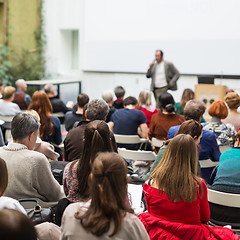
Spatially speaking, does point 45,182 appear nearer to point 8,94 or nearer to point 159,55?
point 8,94

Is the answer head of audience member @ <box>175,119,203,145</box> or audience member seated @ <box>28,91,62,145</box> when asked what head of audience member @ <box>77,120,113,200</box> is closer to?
head of audience member @ <box>175,119,203,145</box>

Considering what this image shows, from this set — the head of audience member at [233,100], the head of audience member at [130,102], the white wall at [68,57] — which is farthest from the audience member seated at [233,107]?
the white wall at [68,57]

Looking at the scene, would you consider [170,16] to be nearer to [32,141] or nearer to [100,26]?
[100,26]

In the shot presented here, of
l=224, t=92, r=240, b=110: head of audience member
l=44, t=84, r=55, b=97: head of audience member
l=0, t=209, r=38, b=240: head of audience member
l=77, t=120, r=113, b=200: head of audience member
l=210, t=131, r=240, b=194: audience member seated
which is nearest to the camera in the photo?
l=0, t=209, r=38, b=240: head of audience member

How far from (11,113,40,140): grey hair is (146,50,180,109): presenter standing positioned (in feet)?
19.1

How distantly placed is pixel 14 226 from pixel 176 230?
4.37 ft

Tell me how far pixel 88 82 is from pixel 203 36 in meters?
3.55

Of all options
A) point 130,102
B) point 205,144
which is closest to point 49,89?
point 130,102

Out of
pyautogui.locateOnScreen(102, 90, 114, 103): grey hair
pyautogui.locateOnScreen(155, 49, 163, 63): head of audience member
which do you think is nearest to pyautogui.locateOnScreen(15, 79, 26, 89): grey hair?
pyautogui.locateOnScreen(102, 90, 114, 103): grey hair

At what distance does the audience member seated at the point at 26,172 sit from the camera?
272 cm

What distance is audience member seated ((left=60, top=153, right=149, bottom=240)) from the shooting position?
67.4 inches

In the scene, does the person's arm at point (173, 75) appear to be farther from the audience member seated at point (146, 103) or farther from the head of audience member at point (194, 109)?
the head of audience member at point (194, 109)

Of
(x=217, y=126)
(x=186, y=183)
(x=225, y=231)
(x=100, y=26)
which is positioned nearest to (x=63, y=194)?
(x=186, y=183)

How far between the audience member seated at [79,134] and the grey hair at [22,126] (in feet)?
2.69
